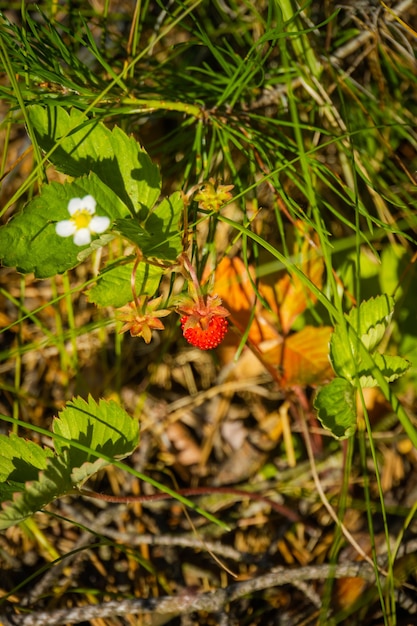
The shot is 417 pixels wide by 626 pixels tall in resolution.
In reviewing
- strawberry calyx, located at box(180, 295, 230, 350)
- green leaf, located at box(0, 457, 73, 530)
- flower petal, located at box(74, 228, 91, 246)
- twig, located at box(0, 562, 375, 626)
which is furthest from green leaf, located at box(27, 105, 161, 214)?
twig, located at box(0, 562, 375, 626)

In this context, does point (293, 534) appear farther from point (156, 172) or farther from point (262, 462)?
point (156, 172)

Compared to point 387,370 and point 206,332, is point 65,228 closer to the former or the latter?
point 206,332

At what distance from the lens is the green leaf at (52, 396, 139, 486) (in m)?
1.12

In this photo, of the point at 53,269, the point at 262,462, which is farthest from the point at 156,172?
the point at 262,462

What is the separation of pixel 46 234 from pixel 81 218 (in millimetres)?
73

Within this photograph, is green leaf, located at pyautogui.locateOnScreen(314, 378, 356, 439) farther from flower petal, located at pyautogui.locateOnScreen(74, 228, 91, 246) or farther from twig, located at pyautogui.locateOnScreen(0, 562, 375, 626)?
flower petal, located at pyautogui.locateOnScreen(74, 228, 91, 246)

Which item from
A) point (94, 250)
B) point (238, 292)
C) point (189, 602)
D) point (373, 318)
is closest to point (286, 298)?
point (238, 292)

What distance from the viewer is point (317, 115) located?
1617 millimetres


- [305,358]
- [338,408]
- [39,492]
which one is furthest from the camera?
[305,358]

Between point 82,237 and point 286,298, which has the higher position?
point 82,237

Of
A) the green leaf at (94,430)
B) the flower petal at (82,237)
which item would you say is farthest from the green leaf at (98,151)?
the green leaf at (94,430)

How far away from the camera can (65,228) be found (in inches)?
42.6

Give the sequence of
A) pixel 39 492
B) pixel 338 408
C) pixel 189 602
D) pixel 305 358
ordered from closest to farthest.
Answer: pixel 39 492, pixel 338 408, pixel 189 602, pixel 305 358

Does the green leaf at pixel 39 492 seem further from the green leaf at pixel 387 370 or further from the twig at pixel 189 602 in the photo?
the green leaf at pixel 387 370
